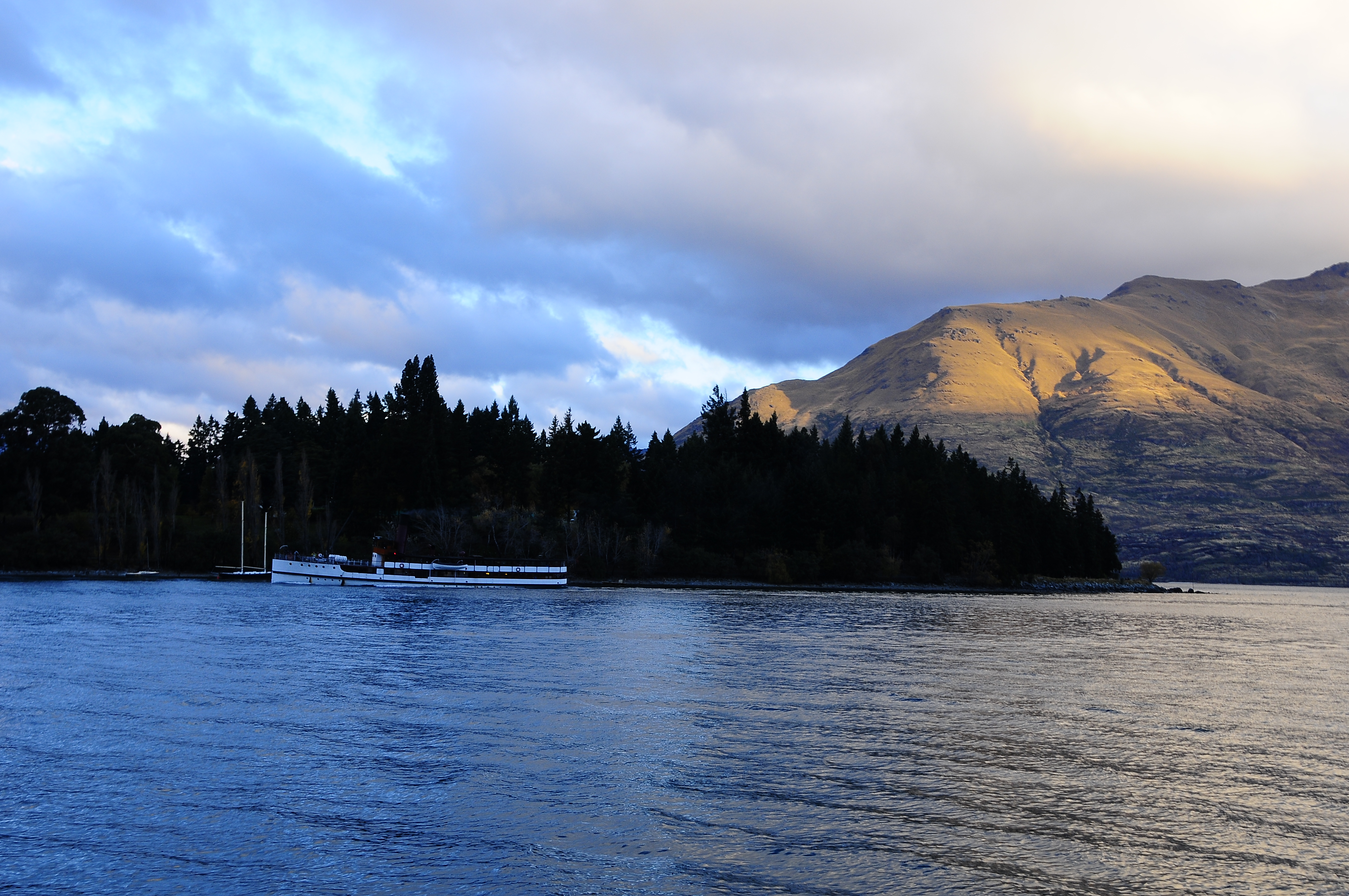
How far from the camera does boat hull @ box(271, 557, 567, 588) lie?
14138 cm

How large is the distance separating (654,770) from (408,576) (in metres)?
121

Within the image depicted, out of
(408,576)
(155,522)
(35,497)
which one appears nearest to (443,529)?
(408,576)

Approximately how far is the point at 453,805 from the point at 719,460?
175 meters

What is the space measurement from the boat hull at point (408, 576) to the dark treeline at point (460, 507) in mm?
10360

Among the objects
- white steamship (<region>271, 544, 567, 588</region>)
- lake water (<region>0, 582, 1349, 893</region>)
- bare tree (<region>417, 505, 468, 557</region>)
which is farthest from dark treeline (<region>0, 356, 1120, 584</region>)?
lake water (<region>0, 582, 1349, 893</region>)

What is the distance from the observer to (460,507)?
179375 mm

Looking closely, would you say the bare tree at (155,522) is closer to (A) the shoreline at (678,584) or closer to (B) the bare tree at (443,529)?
(A) the shoreline at (678,584)

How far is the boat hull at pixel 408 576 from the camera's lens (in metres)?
141

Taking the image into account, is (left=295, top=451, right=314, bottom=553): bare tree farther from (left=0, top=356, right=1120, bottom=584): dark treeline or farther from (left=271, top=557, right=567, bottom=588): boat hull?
(left=271, top=557, right=567, bottom=588): boat hull

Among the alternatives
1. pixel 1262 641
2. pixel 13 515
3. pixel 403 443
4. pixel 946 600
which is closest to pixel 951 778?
pixel 1262 641

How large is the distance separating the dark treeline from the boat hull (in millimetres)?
10360

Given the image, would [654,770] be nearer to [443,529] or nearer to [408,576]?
[408,576]

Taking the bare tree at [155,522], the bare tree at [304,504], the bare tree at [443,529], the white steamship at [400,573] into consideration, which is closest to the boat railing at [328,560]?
the white steamship at [400,573]

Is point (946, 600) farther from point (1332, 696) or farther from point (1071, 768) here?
point (1071, 768)
